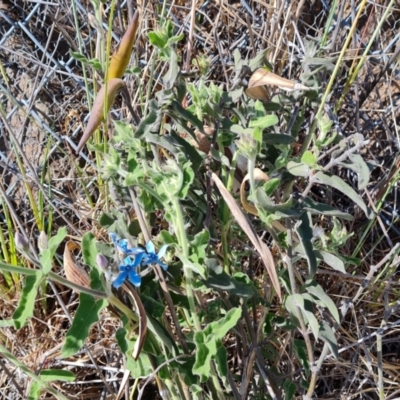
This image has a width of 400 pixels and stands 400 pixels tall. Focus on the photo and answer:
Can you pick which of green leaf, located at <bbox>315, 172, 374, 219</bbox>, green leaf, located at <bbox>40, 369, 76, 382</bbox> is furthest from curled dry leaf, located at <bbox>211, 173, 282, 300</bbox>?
green leaf, located at <bbox>40, 369, 76, 382</bbox>

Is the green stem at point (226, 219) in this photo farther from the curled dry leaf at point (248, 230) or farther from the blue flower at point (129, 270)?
the blue flower at point (129, 270)

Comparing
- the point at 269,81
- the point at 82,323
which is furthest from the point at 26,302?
the point at 269,81

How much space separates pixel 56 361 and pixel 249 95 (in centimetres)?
85

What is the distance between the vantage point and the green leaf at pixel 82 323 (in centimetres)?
88

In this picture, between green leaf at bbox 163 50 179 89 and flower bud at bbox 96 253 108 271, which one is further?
green leaf at bbox 163 50 179 89

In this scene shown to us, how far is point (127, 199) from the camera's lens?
1102 mm

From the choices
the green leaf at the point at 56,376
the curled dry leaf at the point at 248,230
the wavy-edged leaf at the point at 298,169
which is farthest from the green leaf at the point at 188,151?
the green leaf at the point at 56,376

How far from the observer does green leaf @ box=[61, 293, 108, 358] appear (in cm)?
88

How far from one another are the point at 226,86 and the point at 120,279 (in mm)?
858

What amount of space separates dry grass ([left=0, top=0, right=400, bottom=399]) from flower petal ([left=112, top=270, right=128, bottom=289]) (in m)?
0.52

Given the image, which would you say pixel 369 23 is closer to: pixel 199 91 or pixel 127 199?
pixel 199 91

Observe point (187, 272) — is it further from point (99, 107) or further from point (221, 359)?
point (99, 107)

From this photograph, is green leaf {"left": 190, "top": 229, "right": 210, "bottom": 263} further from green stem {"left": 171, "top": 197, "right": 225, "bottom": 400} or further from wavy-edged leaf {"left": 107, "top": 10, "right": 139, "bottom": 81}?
wavy-edged leaf {"left": 107, "top": 10, "right": 139, "bottom": 81}

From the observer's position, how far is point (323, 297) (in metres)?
1.00
